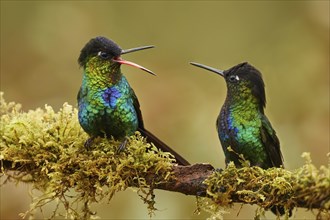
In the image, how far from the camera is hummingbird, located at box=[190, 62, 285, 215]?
13.7ft

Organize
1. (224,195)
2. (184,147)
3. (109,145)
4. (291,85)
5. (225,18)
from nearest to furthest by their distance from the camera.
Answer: (224,195) → (109,145) → (184,147) → (291,85) → (225,18)

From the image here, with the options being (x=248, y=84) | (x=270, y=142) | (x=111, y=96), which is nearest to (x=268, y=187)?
(x=270, y=142)

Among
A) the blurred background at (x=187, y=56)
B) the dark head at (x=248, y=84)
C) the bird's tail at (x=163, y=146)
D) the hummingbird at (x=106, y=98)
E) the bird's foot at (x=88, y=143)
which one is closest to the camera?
the bird's foot at (x=88, y=143)

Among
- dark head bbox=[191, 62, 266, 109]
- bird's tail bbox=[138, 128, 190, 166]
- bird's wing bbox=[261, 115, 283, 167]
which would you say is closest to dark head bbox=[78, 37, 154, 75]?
bird's tail bbox=[138, 128, 190, 166]

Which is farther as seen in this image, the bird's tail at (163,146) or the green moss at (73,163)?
the bird's tail at (163,146)

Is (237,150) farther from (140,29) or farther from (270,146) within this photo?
(140,29)

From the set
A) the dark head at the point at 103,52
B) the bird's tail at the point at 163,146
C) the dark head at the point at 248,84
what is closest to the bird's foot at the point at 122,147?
the bird's tail at the point at 163,146

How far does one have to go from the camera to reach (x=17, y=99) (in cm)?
757

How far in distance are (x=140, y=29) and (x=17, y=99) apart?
1853 millimetres

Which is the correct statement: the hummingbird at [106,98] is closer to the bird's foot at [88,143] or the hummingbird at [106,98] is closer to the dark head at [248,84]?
the bird's foot at [88,143]

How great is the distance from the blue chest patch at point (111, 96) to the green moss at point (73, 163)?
0.23m

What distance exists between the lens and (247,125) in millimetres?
4242

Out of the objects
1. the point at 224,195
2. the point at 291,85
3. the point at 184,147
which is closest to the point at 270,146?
the point at 224,195

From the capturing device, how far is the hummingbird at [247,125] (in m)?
4.19
